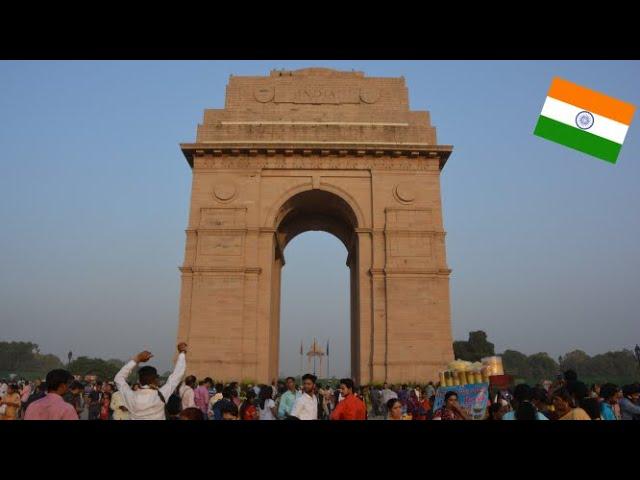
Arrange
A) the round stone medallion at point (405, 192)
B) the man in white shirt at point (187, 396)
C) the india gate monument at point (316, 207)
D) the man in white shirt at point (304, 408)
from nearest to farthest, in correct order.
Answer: the man in white shirt at point (304, 408) → the man in white shirt at point (187, 396) → the india gate monument at point (316, 207) → the round stone medallion at point (405, 192)

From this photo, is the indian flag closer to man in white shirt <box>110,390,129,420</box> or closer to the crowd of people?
the crowd of people

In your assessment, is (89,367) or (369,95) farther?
(89,367)

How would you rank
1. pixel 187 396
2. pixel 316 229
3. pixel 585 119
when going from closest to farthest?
pixel 585 119 → pixel 187 396 → pixel 316 229

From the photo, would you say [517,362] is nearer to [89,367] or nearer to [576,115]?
[89,367]

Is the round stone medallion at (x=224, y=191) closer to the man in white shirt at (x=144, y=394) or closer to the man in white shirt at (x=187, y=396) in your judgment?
the man in white shirt at (x=187, y=396)

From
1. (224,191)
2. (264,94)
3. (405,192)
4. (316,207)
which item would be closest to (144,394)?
(224,191)

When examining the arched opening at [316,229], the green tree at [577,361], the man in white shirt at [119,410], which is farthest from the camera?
the green tree at [577,361]

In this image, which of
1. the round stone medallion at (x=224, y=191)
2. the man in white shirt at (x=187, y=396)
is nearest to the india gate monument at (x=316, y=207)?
the round stone medallion at (x=224, y=191)
